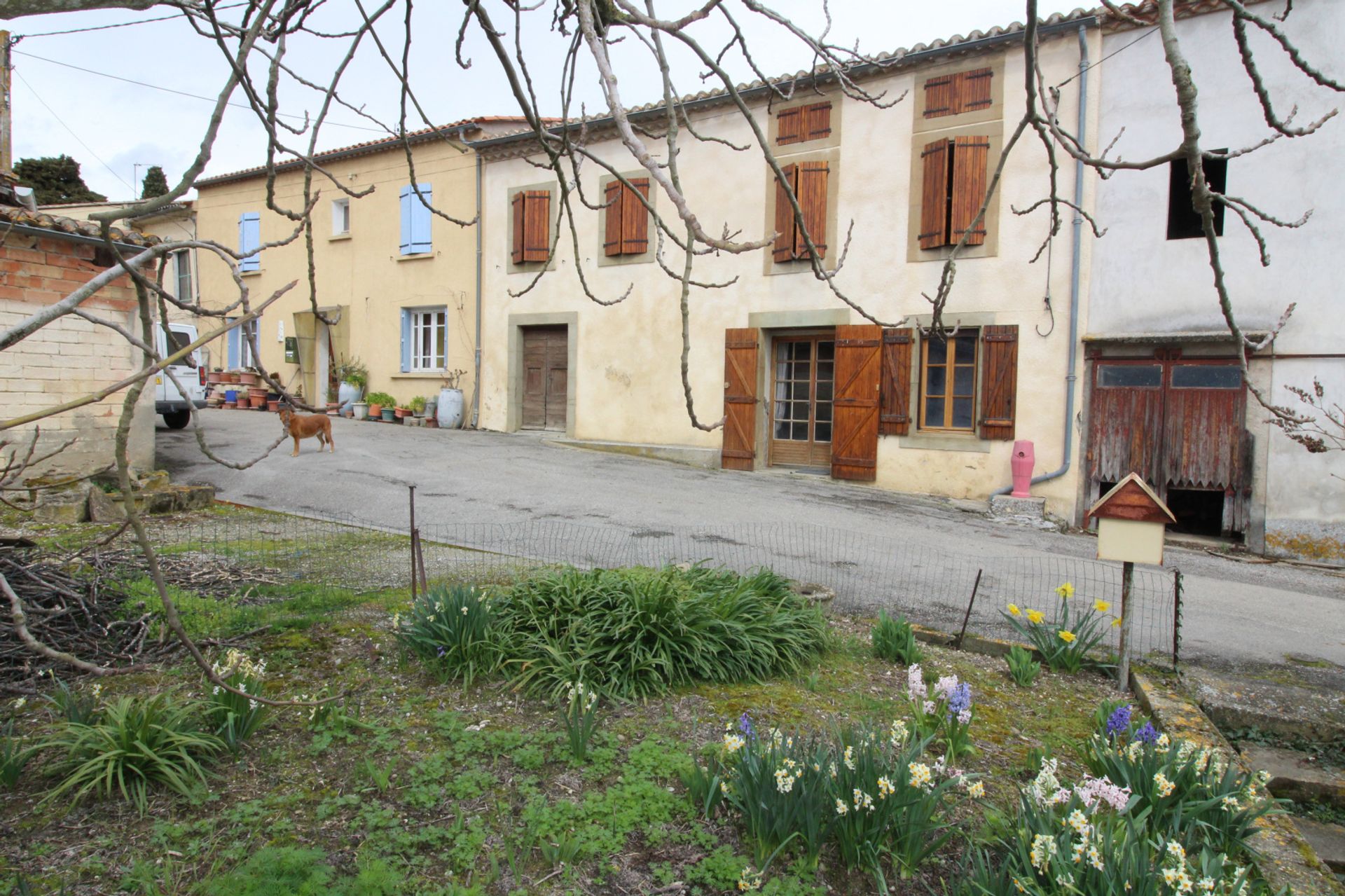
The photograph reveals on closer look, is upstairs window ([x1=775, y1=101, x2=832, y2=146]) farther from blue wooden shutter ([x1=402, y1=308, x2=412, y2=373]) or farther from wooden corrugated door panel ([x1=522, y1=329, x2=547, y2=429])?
blue wooden shutter ([x1=402, y1=308, x2=412, y2=373])

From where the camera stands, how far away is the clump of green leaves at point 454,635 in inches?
140

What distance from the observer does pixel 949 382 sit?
1115cm

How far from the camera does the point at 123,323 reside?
8.38 metres

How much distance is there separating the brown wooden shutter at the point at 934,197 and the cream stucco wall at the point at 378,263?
322 inches

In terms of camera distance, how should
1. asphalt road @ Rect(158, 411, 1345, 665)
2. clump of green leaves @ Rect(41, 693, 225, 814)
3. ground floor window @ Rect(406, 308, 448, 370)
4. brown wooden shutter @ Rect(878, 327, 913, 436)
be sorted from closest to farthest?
clump of green leaves @ Rect(41, 693, 225, 814), asphalt road @ Rect(158, 411, 1345, 665), brown wooden shutter @ Rect(878, 327, 913, 436), ground floor window @ Rect(406, 308, 448, 370)

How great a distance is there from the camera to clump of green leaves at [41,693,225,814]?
8.28 ft

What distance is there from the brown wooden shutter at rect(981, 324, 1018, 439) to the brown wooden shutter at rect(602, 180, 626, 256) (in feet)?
20.0

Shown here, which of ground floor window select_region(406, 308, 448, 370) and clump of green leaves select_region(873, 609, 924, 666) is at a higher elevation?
ground floor window select_region(406, 308, 448, 370)

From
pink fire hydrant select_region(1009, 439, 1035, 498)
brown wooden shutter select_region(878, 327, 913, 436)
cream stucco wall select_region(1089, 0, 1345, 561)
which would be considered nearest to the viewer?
cream stucco wall select_region(1089, 0, 1345, 561)

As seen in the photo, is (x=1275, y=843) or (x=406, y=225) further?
(x=406, y=225)

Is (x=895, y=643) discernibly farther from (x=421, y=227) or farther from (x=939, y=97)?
(x=421, y=227)

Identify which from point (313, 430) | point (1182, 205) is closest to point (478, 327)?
point (313, 430)

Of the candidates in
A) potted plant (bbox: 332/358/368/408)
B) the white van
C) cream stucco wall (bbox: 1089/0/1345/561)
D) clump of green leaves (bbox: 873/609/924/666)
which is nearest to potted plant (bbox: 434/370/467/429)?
potted plant (bbox: 332/358/368/408)

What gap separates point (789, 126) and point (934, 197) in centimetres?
262
